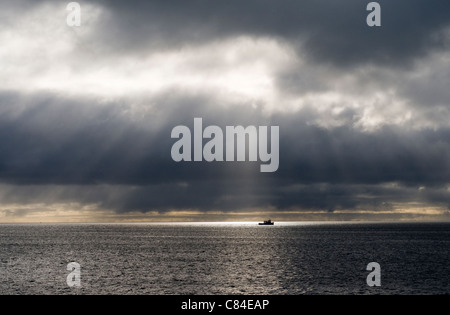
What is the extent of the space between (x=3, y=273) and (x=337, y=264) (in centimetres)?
7388

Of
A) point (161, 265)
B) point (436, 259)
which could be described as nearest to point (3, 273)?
point (161, 265)

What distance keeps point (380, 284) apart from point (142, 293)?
3968 centimetres

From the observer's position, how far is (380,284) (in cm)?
7856

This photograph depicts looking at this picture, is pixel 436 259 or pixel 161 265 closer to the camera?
pixel 161 265

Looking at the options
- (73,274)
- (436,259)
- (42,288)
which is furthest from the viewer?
(436,259)

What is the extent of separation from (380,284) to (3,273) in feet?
244
